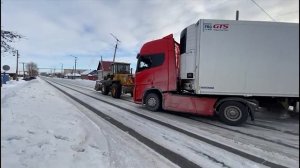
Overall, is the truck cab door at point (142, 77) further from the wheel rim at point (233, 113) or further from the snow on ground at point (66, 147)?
Answer: the snow on ground at point (66, 147)

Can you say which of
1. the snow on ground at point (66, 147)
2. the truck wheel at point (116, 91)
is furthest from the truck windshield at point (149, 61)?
the truck wheel at point (116, 91)

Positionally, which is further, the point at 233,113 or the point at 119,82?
the point at 119,82

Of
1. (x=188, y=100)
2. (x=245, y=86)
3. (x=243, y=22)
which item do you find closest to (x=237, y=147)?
(x=245, y=86)

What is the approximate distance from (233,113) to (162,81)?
3218 millimetres

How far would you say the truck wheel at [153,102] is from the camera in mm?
12125

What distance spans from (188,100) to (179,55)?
70.8 inches

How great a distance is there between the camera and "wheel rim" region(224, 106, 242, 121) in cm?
965

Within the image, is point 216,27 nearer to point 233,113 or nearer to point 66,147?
point 233,113

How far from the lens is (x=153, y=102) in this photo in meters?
12.2

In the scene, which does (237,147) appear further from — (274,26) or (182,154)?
(274,26)

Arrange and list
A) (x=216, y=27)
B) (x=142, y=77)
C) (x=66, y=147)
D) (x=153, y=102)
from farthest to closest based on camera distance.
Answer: (x=142, y=77) → (x=153, y=102) → (x=216, y=27) → (x=66, y=147)

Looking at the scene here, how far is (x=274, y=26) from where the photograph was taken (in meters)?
7.04

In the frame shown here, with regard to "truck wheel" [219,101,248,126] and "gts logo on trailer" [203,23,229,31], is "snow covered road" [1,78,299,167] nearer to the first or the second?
"truck wheel" [219,101,248,126]

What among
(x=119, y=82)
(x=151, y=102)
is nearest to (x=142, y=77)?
(x=151, y=102)
